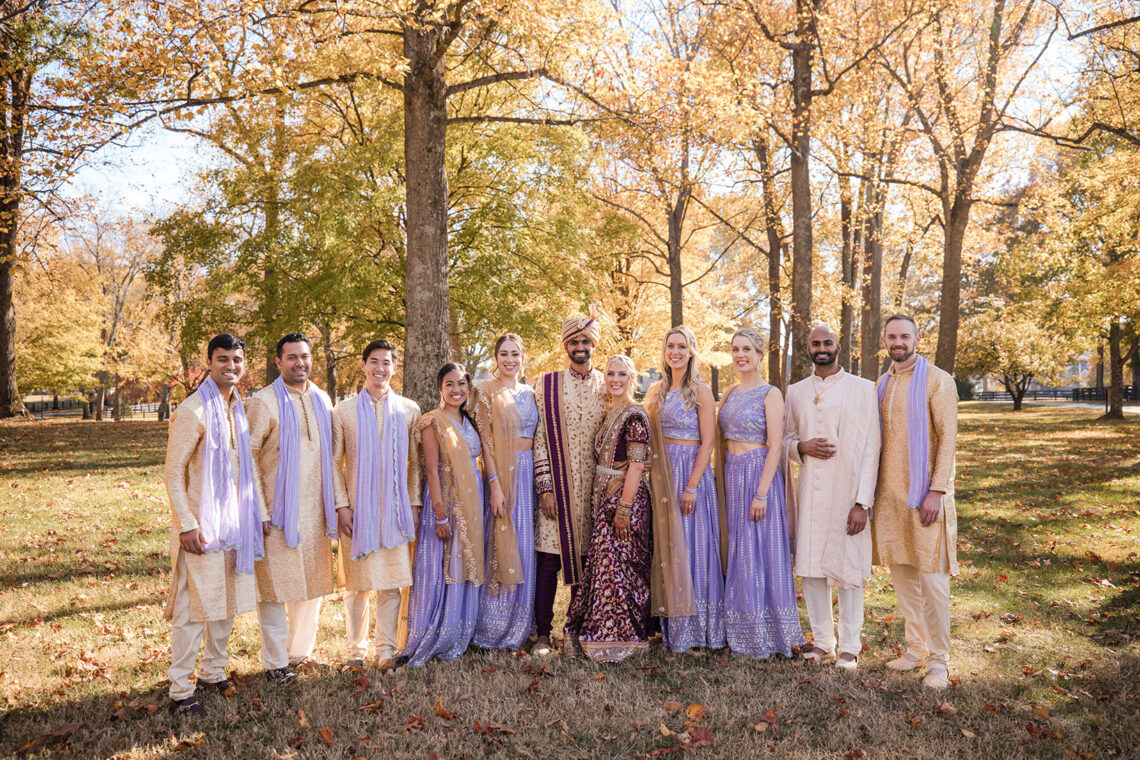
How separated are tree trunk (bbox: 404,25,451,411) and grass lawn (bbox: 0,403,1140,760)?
280 centimetres

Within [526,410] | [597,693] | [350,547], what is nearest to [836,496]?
[597,693]

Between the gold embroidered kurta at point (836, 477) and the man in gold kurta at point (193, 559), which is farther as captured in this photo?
the gold embroidered kurta at point (836, 477)

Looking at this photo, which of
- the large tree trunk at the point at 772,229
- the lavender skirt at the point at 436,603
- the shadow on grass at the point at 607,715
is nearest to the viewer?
the shadow on grass at the point at 607,715

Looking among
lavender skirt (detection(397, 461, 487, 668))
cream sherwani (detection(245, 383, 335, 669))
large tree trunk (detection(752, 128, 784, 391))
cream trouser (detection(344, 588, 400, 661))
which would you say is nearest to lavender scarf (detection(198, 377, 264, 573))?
cream sherwani (detection(245, 383, 335, 669))

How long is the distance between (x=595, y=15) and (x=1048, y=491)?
987 centimetres

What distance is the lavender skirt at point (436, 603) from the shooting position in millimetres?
4887

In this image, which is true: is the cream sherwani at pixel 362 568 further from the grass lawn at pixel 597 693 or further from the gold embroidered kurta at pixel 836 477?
the gold embroidered kurta at pixel 836 477

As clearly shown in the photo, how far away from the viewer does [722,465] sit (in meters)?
5.24

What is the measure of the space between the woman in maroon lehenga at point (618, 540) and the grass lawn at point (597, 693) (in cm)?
23

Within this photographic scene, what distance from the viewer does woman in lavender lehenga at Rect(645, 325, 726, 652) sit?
500 centimetres

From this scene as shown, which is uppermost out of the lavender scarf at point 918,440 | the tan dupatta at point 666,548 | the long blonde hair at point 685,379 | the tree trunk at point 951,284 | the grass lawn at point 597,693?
the tree trunk at point 951,284

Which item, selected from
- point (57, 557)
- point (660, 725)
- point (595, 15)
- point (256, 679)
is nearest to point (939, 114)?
point (595, 15)

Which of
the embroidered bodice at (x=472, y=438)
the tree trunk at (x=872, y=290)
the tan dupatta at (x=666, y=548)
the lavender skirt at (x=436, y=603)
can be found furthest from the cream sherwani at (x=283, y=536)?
the tree trunk at (x=872, y=290)

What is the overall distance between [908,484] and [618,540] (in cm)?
201
